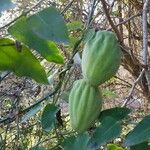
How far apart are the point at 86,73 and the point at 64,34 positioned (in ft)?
0.54

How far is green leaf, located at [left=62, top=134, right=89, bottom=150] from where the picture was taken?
0.83m

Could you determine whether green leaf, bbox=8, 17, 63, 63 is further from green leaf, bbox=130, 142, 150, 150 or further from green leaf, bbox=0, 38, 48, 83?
green leaf, bbox=130, 142, 150, 150

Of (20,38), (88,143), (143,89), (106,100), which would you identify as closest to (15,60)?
(20,38)

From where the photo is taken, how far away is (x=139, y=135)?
2.55ft

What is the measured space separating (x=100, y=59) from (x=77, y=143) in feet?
0.53

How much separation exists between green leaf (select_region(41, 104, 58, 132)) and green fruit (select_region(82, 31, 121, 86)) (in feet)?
0.49

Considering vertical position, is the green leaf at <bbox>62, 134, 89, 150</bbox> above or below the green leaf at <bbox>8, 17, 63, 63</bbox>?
below

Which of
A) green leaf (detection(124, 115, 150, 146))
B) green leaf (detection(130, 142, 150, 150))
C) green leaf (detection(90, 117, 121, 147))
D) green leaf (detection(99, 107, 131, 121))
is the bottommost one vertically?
green leaf (detection(130, 142, 150, 150))

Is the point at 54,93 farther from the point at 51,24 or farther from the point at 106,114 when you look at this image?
the point at 51,24

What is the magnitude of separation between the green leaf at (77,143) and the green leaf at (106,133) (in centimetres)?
2

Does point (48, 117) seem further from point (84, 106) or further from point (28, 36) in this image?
point (28, 36)

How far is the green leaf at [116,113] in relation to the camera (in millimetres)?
929

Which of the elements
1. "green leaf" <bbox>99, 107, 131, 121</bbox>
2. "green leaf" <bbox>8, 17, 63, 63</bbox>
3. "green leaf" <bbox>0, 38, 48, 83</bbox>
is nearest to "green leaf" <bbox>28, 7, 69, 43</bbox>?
"green leaf" <bbox>8, 17, 63, 63</bbox>

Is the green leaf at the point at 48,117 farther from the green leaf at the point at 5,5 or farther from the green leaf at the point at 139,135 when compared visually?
the green leaf at the point at 5,5
